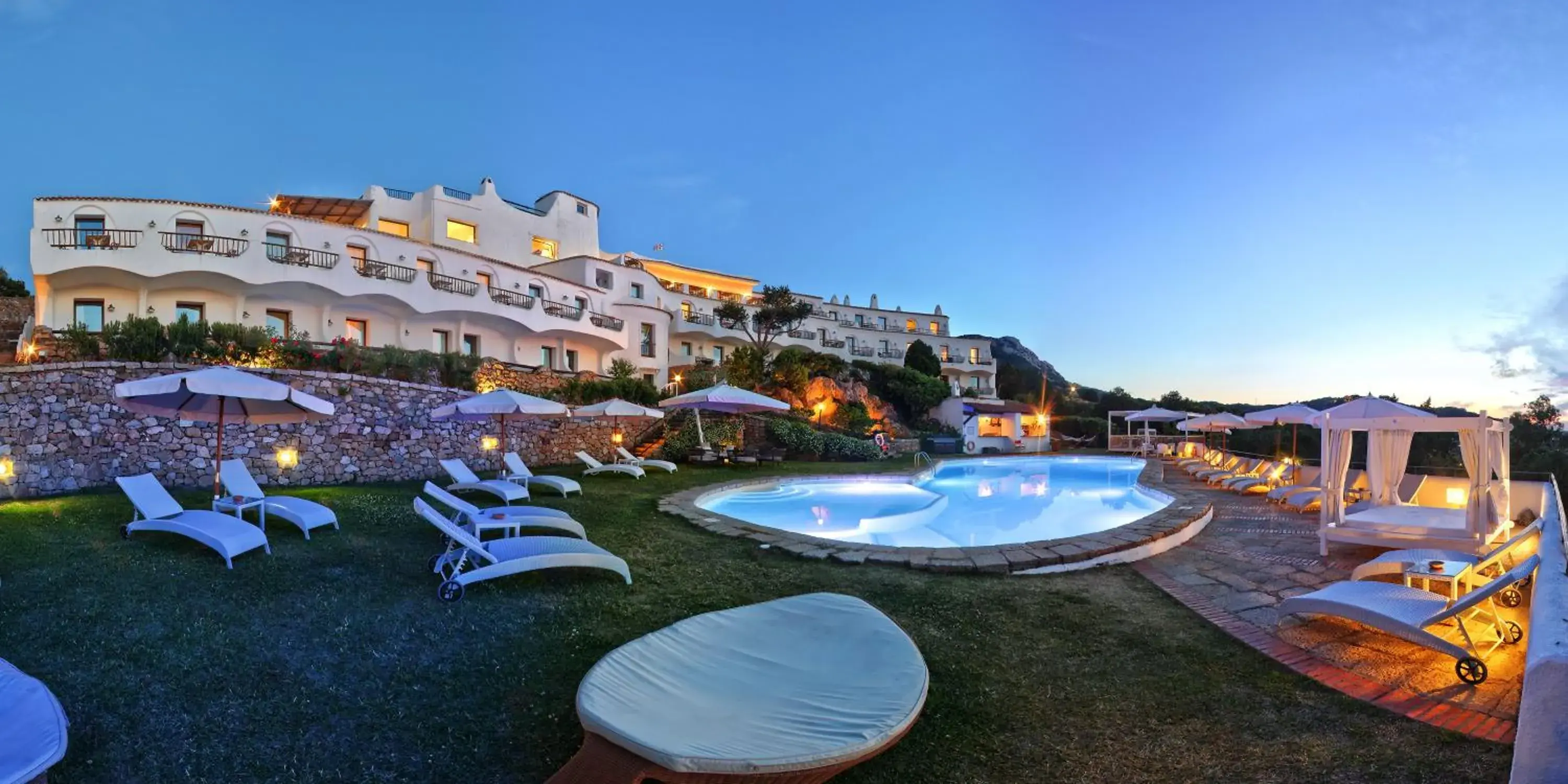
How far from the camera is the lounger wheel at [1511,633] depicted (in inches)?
166

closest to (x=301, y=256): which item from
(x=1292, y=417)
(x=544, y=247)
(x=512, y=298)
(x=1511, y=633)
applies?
(x=512, y=298)

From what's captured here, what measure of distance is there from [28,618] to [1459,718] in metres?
8.56

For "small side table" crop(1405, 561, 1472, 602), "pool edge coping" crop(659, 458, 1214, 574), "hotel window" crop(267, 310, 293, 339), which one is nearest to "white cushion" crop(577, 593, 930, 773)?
"pool edge coping" crop(659, 458, 1214, 574)

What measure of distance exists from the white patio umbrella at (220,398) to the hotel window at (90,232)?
15.0 meters

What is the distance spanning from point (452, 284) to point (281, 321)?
17.1 ft

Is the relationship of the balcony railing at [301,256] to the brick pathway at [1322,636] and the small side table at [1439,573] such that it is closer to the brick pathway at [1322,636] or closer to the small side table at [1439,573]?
the brick pathway at [1322,636]

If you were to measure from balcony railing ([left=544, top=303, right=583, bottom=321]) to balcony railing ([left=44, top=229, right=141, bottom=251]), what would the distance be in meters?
11.8

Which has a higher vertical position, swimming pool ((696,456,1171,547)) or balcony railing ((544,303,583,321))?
balcony railing ((544,303,583,321))

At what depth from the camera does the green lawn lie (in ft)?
9.18

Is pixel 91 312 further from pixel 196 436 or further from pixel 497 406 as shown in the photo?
pixel 497 406

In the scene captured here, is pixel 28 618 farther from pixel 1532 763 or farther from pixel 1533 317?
pixel 1533 317

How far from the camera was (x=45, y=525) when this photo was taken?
6.89m

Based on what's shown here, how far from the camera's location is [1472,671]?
3.70 m

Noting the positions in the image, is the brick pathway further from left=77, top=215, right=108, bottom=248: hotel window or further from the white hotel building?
left=77, top=215, right=108, bottom=248: hotel window
